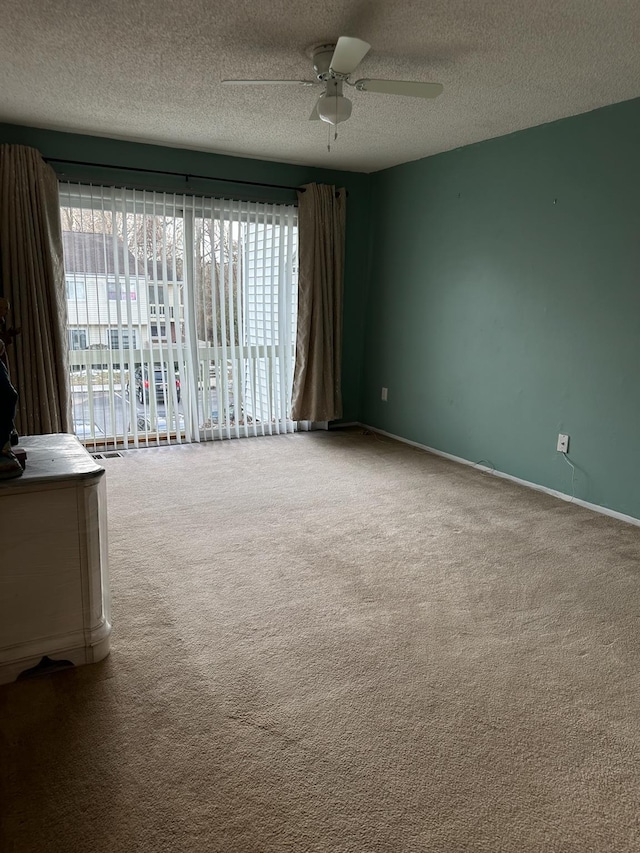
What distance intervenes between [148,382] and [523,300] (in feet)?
9.82

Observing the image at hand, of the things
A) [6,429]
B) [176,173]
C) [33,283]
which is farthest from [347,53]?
[33,283]

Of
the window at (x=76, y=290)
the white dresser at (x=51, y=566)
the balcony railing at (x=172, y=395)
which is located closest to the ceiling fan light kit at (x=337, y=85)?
the white dresser at (x=51, y=566)

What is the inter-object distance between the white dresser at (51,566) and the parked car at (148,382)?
9.14 ft

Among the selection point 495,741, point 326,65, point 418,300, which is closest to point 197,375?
point 418,300

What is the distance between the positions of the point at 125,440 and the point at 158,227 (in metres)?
1.76

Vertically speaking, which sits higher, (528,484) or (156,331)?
(156,331)

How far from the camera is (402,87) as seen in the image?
8.70ft

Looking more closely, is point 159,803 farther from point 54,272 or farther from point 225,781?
point 54,272

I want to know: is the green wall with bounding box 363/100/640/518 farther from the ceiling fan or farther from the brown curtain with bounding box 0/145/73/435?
the brown curtain with bounding box 0/145/73/435

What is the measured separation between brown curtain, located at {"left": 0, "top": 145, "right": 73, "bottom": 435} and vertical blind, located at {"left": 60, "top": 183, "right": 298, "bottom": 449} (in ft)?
0.67

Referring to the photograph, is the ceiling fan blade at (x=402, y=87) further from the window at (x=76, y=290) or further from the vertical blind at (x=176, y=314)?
the window at (x=76, y=290)

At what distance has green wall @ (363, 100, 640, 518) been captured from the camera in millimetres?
3408

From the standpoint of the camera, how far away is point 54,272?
415 cm

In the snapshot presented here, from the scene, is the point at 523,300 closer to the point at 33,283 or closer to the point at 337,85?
the point at 337,85
